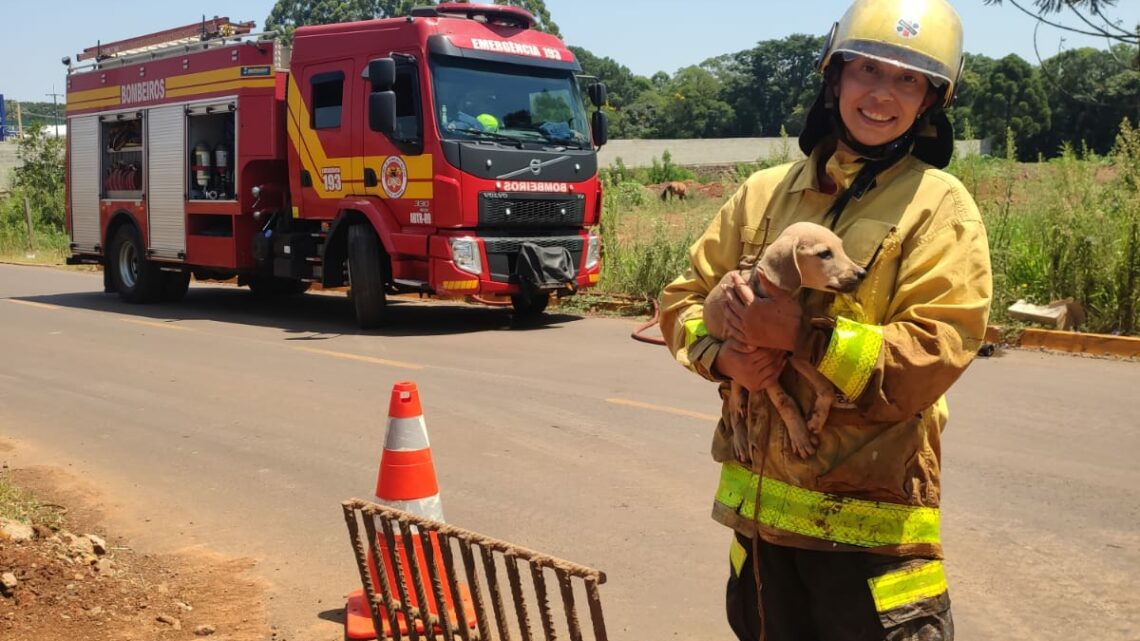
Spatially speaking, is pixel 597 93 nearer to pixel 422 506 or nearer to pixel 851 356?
pixel 422 506

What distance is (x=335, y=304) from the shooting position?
15266mm

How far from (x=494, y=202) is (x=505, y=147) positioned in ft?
1.95

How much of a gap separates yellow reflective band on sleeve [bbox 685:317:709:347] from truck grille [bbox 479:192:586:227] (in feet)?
30.3

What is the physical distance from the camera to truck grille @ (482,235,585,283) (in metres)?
11.7

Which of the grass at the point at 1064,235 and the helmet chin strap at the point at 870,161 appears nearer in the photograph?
the helmet chin strap at the point at 870,161

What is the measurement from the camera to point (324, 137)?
40.6 feet

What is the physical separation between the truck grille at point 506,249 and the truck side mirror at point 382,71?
180 cm

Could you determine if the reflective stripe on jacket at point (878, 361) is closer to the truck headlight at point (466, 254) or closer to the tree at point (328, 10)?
the truck headlight at point (466, 254)

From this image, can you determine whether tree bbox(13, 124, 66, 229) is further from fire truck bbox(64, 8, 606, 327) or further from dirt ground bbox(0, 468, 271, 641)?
dirt ground bbox(0, 468, 271, 641)

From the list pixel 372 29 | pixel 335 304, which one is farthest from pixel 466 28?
pixel 335 304

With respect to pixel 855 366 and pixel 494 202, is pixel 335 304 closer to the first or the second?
pixel 494 202

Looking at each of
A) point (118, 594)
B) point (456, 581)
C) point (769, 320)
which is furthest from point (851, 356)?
point (118, 594)

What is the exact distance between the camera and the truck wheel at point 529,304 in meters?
13.0

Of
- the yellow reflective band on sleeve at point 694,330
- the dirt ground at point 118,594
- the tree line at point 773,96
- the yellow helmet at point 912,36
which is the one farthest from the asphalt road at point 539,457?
the tree line at point 773,96
